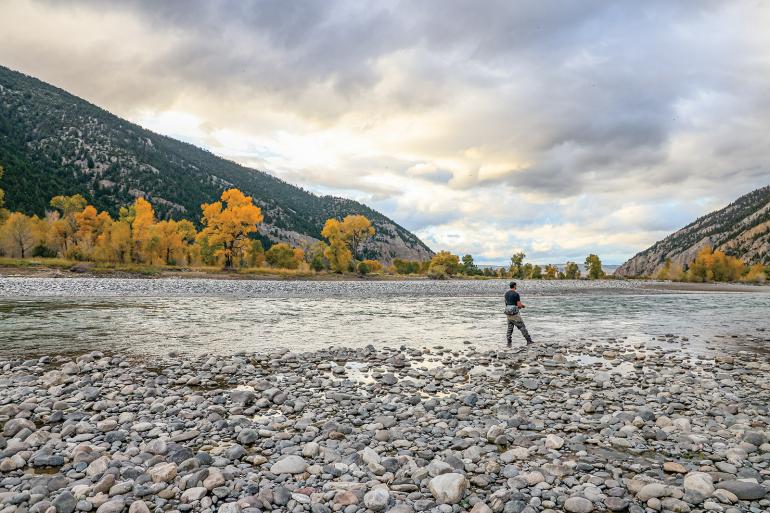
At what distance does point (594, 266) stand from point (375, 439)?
205528 mm

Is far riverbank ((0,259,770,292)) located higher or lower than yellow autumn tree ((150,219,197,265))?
lower

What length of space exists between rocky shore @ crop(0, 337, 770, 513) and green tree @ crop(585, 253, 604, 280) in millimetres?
195673

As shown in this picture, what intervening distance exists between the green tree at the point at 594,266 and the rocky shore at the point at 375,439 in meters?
196

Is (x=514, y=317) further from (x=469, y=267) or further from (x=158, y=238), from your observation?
(x=469, y=267)

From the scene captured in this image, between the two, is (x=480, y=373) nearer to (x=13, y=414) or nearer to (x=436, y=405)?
(x=436, y=405)

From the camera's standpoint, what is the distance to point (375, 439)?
7.48 m

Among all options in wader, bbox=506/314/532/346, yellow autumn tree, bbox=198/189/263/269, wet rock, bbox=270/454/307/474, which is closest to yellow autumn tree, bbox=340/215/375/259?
yellow autumn tree, bbox=198/189/263/269

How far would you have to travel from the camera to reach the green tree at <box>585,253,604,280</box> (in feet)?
623

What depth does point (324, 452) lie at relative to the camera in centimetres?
687

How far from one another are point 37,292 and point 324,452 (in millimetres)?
49750

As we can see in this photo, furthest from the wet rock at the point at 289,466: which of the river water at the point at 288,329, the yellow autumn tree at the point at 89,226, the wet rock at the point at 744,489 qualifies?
the yellow autumn tree at the point at 89,226

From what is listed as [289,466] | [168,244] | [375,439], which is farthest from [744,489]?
[168,244]

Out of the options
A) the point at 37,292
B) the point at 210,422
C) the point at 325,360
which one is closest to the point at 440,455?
the point at 210,422

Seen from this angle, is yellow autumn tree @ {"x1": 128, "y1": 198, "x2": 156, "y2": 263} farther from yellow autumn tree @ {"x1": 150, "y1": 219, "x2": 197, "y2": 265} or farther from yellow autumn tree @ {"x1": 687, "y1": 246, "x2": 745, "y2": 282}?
yellow autumn tree @ {"x1": 687, "y1": 246, "x2": 745, "y2": 282}
